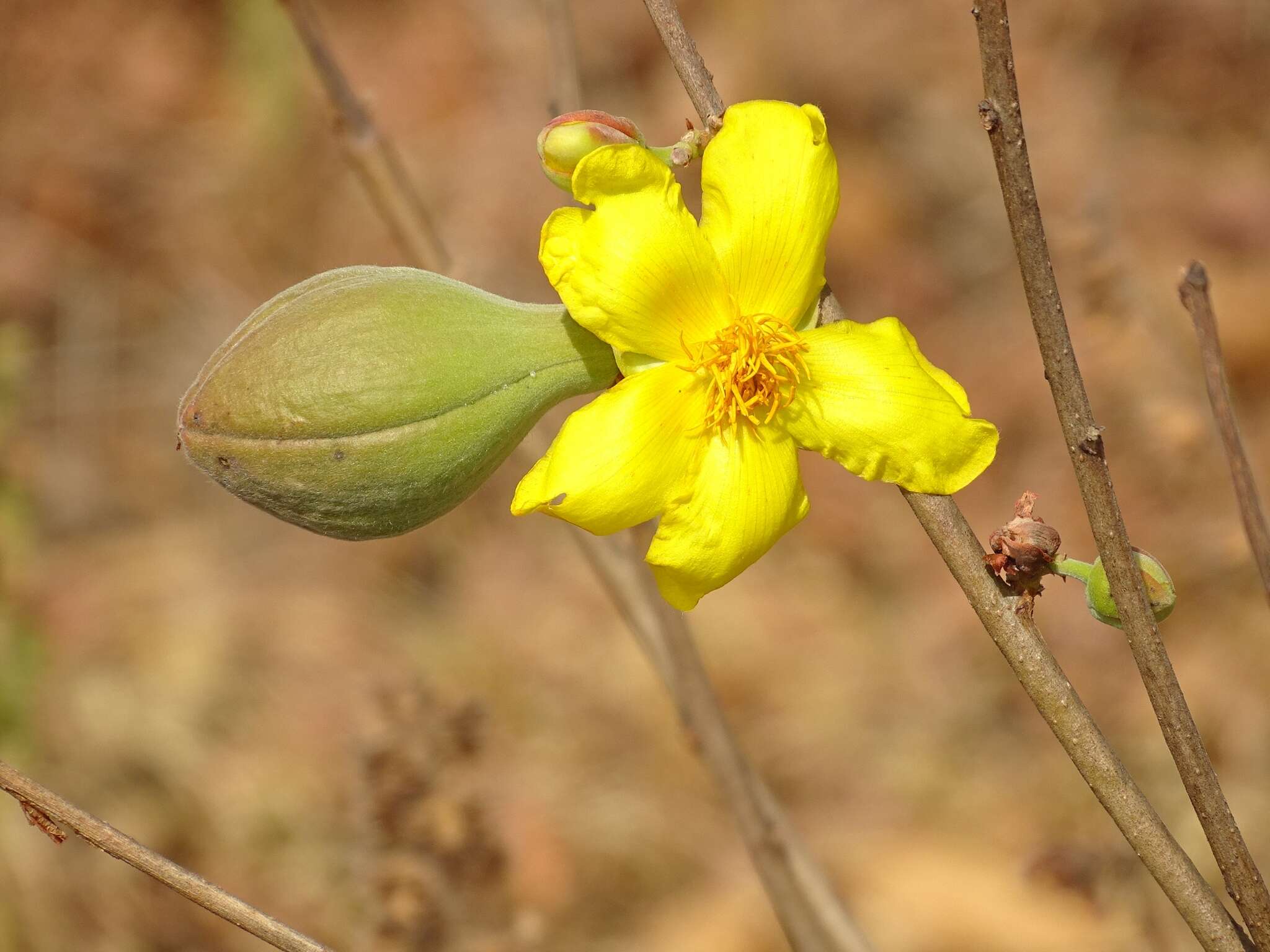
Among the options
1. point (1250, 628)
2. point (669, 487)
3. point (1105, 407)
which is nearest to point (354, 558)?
point (1105, 407)

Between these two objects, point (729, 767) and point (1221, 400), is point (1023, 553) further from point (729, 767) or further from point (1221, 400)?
point (729, 767)

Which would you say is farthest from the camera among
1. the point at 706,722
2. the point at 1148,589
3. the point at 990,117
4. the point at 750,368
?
the point at 706,722

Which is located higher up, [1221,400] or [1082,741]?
[1221,400]

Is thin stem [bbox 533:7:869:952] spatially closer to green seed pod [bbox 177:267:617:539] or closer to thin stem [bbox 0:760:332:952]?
green seed pod [bbox 177:267:617:539]

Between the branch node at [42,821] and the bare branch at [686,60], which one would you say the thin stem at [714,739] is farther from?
the branch node at [42,821]

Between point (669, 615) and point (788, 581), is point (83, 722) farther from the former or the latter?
point (669, 615)

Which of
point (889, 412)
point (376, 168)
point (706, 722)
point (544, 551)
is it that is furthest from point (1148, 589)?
point (544, 551)
